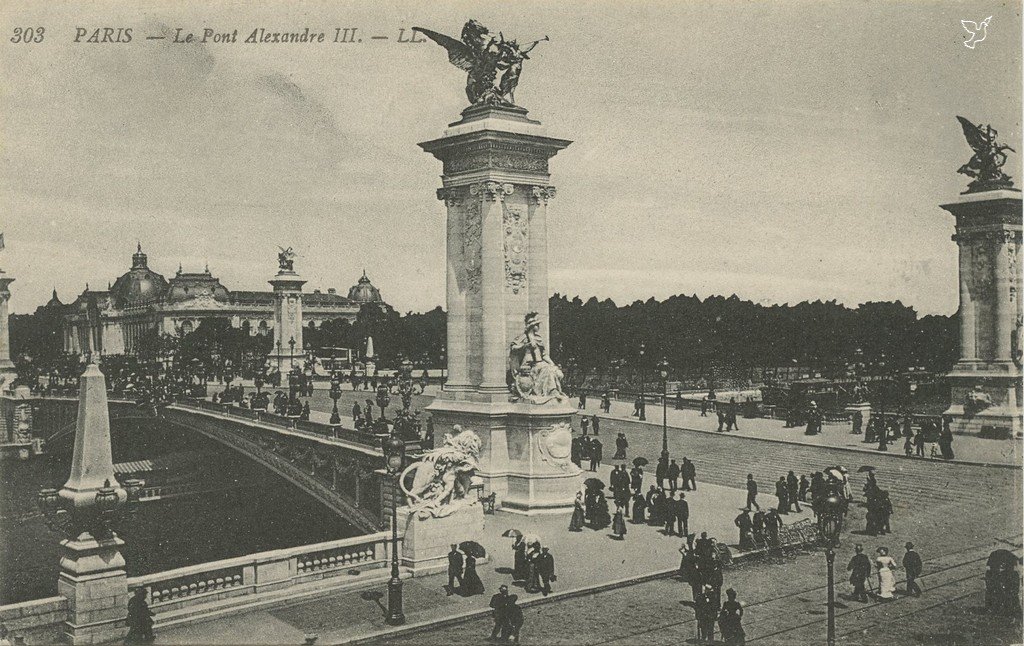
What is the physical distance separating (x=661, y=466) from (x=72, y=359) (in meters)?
58.4

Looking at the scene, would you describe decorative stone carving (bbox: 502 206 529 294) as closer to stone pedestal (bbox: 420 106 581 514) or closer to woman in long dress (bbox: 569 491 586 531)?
stone pedestal (bbox: 420 106 581 514)

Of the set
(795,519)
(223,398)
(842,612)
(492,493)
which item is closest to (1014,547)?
(795,519)

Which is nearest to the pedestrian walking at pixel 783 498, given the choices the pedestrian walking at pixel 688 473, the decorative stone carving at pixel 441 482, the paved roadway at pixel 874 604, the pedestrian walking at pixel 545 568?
the paved roadway at pixel 874 604

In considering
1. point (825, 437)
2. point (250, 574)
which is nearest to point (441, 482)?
point (250, 574)

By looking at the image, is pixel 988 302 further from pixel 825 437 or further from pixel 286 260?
pixel 286 260

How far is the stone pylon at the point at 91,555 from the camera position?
18.0 m

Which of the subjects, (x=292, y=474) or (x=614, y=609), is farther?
(x=292, y=474)

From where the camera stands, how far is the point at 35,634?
17.7 m

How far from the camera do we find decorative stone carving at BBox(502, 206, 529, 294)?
102ft

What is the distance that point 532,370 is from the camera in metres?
30.5

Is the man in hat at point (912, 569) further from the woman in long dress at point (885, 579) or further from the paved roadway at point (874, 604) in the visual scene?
the woman in long dress at point (885, 579)

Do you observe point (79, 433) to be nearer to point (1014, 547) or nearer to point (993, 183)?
point (1014, 547)

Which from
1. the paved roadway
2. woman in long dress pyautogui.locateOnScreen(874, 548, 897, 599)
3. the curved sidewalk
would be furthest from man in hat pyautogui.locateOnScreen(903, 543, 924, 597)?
the curved sidewalk

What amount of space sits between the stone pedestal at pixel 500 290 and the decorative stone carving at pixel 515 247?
31 millimetres
